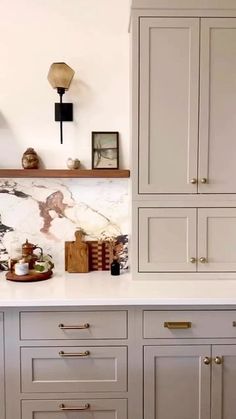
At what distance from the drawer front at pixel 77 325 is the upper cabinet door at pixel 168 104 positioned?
69 cm

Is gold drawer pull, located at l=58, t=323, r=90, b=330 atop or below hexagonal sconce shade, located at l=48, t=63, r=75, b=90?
below

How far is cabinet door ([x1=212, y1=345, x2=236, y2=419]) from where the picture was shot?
1.91m

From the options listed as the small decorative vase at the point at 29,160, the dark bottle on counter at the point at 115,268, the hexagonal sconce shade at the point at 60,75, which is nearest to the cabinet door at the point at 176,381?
the dark bottle on counter at the point at 115,268

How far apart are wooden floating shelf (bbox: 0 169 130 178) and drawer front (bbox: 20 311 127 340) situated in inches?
31.5

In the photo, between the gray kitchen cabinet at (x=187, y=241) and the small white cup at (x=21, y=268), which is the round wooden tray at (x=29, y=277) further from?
the gray kitchen cabinet at (x=187, y=241)

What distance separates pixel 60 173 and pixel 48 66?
26.0 inches

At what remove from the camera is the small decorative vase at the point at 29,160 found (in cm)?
234

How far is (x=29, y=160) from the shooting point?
7.68 feet

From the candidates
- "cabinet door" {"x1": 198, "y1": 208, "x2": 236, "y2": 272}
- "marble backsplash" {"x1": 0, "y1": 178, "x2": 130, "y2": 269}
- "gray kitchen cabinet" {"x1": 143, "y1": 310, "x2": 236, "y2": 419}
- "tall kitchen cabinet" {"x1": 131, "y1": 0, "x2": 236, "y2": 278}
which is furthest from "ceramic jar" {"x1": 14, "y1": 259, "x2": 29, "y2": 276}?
"cabinet door" {"x1": 198, "y1": 208, "x2": 236, "y2": 272}

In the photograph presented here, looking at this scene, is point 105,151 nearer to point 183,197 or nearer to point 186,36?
point 183,197

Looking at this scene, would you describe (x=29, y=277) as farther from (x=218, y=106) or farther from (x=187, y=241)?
(x=218, y=106)

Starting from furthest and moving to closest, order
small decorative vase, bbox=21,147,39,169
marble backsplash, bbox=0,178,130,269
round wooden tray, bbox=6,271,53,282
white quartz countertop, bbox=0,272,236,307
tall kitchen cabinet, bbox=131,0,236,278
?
marble backsplash, bbox=0,178,130,269, small decorative vase, bbox=21,147,39,169, round wooden tray, bbox=6,271,53,282, tall kitchen cabinet, bbox=131,0,236,278, white quartz countertop, bbox=0,272,236,307

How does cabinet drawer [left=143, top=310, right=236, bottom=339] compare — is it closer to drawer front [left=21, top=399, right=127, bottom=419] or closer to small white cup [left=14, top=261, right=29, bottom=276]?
drawer front [left=21, top=399, right=127, bottom=419]

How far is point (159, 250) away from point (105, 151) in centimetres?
69
